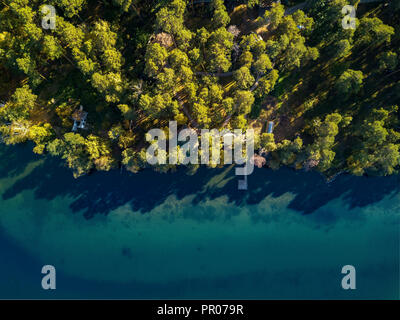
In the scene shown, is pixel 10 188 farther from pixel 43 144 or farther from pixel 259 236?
pixel 259 236

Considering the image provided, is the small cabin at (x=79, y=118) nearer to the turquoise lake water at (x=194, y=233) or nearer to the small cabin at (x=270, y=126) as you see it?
the turquoise lake water at (x=194, y=233)

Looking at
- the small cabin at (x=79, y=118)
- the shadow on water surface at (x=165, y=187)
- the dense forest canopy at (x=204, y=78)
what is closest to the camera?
the dense forest canopy at (x=204, y=78)

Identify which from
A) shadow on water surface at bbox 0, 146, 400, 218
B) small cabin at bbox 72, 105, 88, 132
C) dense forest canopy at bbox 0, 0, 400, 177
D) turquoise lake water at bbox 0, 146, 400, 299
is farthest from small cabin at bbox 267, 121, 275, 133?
small cabin at bbox 72, 105, 88, 132

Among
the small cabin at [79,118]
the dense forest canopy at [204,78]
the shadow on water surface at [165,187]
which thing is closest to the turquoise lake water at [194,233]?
the shadow on water surface at [165,187]

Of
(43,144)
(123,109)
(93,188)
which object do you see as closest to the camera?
(123,109)

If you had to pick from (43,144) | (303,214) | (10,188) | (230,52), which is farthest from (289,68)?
(10,188)

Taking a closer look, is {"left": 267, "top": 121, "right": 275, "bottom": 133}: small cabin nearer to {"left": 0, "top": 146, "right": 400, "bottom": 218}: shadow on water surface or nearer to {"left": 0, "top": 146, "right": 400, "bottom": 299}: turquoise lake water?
{"left": 0, "top": 146, "right": 400, "bottom": 218}: shadow on water surface

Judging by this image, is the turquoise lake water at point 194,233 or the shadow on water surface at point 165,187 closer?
the shadow on water surface at point 165,187
